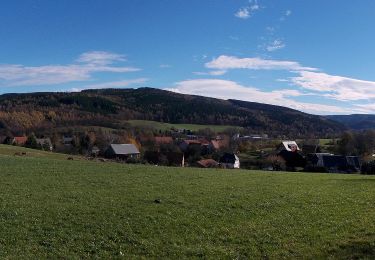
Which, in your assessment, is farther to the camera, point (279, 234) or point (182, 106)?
point (182, 106)

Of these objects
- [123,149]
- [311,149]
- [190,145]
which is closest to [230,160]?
[190,145]

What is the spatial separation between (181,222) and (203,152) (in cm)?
9738

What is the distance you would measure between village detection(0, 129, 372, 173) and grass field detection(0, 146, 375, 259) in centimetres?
4827

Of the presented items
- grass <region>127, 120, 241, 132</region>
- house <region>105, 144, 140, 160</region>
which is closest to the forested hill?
grass <region>127, 120, 241, 132</region>

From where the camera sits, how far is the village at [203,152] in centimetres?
8671

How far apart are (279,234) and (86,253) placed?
20.7 ft

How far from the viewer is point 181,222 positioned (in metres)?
15.9

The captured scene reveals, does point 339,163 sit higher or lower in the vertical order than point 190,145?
lower

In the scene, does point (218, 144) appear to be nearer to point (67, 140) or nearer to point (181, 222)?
point (67, 140)

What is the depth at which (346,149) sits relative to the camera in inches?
4269

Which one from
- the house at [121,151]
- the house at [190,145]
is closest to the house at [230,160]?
the house at [190,145]

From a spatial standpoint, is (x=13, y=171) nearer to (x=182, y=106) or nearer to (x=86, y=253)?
(x=86, y=253)

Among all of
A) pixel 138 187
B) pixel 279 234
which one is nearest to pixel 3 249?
pixel 279 234

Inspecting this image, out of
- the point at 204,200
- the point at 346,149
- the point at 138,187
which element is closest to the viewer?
the point at 204,200
